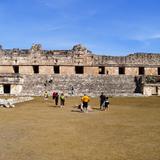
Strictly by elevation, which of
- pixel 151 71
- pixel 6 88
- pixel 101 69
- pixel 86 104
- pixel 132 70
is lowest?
pixel 86 104

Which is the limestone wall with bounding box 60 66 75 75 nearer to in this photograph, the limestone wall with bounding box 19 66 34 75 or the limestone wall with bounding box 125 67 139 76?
the limestone wall with bounding box 19 66 34 75

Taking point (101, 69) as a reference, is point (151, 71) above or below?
below

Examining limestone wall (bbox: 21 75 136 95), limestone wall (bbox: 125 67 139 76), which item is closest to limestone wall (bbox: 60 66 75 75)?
limestone wall (bbox: 21 75 136 95)

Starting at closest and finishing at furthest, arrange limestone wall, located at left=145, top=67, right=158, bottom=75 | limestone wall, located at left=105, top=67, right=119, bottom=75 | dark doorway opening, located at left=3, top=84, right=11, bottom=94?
dark doorway opening, located at left=3, top=84, right=11, bottom=94 → limestone wall, located at left=105, top=67, right=119, bottom=75 → limestone wall, located at left=145, top=67, right=158, bottom=75

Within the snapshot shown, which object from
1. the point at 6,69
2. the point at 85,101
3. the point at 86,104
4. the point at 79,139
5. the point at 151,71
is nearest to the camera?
the point at 79,139

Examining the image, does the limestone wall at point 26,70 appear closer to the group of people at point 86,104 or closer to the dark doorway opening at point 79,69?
the dark doorway opening at point 79,69

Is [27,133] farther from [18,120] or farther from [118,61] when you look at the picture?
[118,61]

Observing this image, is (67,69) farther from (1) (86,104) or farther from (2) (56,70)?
(1) (86,104)

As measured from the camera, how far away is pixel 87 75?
45.6m

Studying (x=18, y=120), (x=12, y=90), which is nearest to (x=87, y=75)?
(x=12, y=90)

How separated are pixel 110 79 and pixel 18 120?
27.5 meters

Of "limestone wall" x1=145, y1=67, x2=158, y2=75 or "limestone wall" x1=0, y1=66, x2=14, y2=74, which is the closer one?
"limestone wall" x1=0, y1=66, x2=14, y2=74

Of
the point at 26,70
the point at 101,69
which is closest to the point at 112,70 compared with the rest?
the point at 101,69


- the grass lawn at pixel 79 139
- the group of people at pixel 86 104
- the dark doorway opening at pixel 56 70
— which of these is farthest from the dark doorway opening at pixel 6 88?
the grass lawn at pixel 79 139
